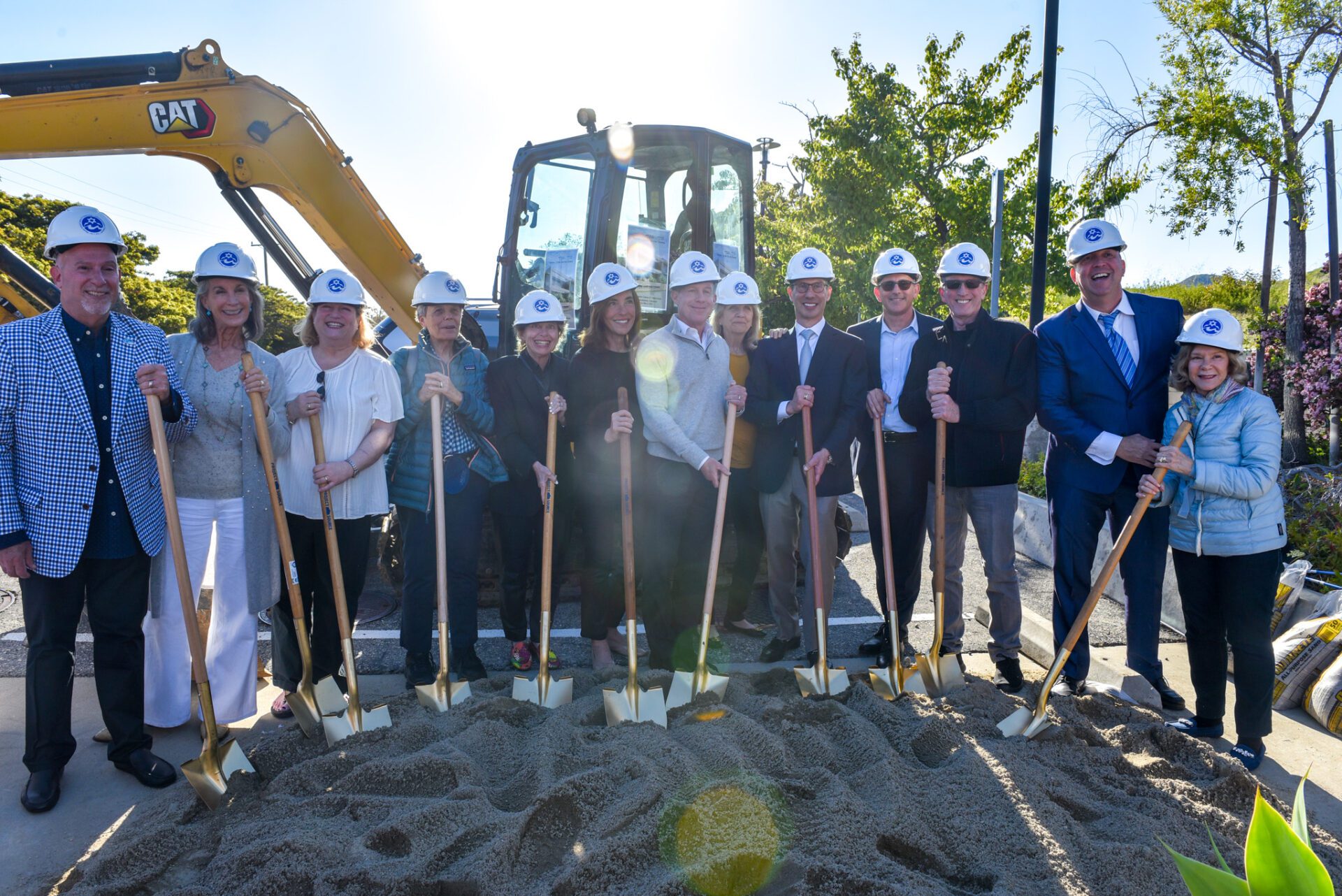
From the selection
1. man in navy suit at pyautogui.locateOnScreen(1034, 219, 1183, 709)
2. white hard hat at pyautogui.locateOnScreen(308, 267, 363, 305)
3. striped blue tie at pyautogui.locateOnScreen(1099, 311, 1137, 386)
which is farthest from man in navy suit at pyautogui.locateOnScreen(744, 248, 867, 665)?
white hard hat at pyautogui.locateOnScreen(308, 267, 363, 305)

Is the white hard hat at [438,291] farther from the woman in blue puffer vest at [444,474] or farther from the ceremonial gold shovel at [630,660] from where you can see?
the ceremonial gold shovel at [630,660]

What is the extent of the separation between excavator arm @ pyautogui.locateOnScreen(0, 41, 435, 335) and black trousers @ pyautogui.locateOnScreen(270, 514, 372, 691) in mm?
2901

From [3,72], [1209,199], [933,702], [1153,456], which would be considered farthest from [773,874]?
[1209,199]

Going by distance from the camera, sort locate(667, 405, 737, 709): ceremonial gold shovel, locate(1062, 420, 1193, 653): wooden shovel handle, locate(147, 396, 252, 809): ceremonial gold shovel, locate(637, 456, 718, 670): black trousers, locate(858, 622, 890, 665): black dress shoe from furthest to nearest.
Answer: locate(858, 622, 890, 665): black dress shoe → locate(637, 456, 718, 670): black trousers → locate(667, 405, 737, 709): ceremonial gold shovel → locate(1062, 420, 1193, 653): wooden shovel handle → locate(147, 396, 252, 809): ceremonial gold shovel

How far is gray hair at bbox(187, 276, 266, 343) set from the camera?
4016 millimetres

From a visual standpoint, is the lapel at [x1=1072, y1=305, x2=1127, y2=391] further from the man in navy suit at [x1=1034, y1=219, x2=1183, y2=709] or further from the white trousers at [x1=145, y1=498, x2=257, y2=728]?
the white trousers at [x1=145, y1=498, x2=257, y2=728]

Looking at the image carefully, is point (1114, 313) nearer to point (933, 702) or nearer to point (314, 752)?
point (933, 702)

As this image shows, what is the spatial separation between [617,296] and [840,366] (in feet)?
4.15

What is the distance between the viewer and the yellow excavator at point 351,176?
5.80m

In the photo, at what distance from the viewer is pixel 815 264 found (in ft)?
15.8

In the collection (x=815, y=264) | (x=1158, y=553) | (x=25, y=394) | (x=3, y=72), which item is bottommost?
(x=1158, y=553)

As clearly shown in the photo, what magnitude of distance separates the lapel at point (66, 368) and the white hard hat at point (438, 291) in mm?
1512

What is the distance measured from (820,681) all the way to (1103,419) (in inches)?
74.9

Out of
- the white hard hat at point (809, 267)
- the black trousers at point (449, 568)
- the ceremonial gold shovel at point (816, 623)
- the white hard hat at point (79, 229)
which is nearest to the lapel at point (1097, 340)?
the white hard hat at point (809, 267)
